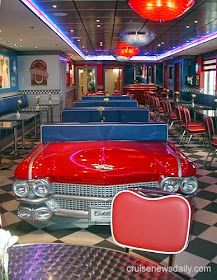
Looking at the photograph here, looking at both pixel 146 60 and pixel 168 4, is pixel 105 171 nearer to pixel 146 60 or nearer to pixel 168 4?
pixel 168 4

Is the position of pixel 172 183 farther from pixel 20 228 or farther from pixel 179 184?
pixel 20 228

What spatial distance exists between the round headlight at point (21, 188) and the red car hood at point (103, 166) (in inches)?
2.1

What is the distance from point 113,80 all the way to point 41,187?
2168 cm

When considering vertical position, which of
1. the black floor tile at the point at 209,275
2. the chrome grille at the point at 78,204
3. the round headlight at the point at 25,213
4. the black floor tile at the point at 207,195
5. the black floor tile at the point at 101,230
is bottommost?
the black floor tile at the point at 209,275

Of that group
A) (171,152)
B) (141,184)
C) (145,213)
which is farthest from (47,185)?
(145,213)

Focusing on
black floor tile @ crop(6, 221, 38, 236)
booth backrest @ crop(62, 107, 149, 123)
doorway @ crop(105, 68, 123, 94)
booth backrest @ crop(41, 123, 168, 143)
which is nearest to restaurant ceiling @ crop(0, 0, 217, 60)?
booth backrest @ crop(62, 107, 149, 123)

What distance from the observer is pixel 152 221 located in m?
1.73

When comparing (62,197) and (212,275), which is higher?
(62,197)

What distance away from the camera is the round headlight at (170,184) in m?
2.91

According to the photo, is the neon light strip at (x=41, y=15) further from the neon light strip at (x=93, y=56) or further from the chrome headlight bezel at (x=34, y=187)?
the chrome headlight bezel at (x=34, y=187)

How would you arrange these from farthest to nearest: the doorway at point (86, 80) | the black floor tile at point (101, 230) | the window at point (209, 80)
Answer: the doorway at point (86, 80), the window at point (209, 80), the black floor tile at point (101, 230)

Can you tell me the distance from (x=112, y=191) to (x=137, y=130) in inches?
44.1

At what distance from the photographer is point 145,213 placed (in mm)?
1741

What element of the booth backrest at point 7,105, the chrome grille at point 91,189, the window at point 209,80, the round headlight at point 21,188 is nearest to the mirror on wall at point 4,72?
the booth backrest at point 7,105
